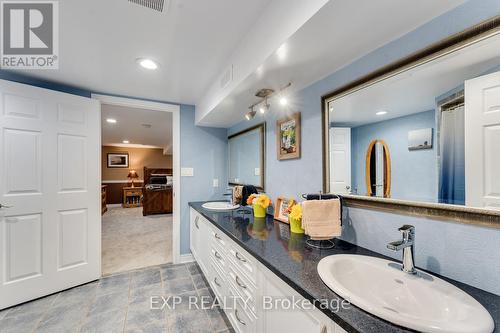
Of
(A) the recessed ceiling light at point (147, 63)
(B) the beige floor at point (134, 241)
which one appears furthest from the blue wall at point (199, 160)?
(A) the recessed ceiling light at point (147, 63)

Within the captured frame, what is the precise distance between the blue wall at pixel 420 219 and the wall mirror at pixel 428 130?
0.08 m

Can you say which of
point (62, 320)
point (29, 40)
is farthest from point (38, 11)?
point (62, 320)

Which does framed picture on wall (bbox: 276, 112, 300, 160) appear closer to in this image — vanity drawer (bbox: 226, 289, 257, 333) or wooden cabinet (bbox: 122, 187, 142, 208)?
vanity drawer (bbox: 226, 289, 257, 333)

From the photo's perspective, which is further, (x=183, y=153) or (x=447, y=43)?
(x=183, y=153)

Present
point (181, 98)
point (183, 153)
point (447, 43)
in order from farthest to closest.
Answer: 1. point (183, 153)
2. point (181, 98)
3. point (447, 43)

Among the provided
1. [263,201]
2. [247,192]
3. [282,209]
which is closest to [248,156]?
[247,192]

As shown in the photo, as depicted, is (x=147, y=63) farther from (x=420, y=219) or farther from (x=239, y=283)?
(x=420, y=219)

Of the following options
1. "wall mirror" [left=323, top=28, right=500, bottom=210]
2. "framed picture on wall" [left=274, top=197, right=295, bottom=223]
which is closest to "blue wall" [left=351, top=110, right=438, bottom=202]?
"wall mirror" [left=323, top=28, right=500, bottom=210]

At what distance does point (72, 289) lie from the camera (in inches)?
86.0

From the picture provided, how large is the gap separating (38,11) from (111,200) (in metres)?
7.34

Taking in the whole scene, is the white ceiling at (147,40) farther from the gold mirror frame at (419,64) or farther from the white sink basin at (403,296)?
the white sink basin at (403,296)

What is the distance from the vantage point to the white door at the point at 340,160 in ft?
4.25

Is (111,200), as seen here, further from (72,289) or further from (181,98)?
(181,98)

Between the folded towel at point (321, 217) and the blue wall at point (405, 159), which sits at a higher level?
the blue wall at point (405, 159)
